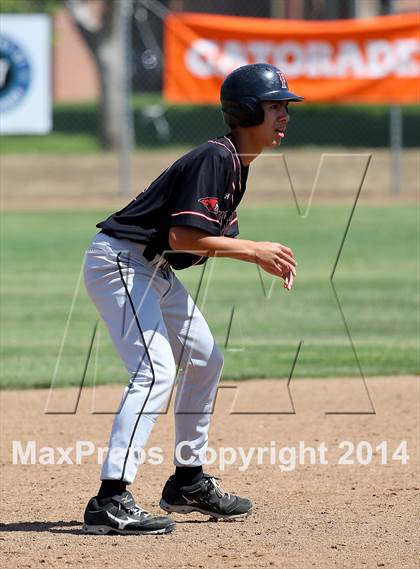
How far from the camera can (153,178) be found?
2111 cm

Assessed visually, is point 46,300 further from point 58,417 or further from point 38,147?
point 38,147

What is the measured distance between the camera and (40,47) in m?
Result: 18.1

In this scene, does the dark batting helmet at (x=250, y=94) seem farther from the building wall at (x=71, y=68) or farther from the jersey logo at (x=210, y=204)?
the building wall at (x=71, y=68)

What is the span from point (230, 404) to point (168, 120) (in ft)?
80.7

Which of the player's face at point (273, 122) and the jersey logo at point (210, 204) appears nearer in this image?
the jersey logo at point (210, 204)

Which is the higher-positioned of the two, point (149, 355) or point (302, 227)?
point (149, 355)

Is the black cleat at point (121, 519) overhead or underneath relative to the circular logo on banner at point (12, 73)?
underneath

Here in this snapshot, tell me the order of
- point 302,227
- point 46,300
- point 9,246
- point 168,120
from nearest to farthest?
point 46,300
point 9,246
point 302,227
point 168,120

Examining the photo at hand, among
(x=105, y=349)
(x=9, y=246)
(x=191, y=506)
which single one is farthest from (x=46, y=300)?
(x=191, y=506)

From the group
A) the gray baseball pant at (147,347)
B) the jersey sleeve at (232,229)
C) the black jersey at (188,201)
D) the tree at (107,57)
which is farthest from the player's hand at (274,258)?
the tree at (107,57)

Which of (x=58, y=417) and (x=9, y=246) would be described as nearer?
(x=58, y=417)

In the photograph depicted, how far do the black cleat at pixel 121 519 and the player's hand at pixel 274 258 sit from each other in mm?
1124

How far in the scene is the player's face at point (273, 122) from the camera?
202 inches

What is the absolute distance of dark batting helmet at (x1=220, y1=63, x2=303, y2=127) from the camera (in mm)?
5070
